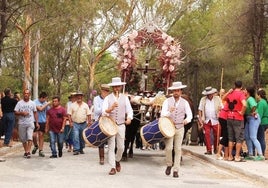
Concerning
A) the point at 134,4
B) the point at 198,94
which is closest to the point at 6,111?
the point at 134,4

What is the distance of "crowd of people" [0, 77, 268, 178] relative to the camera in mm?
12508

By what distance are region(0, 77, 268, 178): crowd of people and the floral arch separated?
892mm

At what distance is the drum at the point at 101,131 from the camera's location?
12234 mm

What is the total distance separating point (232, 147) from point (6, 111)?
720 cm

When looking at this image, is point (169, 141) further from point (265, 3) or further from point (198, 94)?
point (198, 94)

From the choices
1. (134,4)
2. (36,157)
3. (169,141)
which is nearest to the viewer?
(169,141)

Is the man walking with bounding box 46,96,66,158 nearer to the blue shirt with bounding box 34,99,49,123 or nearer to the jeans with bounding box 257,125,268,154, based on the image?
the blue shirt with bounding box 34,99,49,123

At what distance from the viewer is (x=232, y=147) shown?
14.9m

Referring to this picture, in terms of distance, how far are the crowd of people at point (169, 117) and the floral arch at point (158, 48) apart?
0.89m

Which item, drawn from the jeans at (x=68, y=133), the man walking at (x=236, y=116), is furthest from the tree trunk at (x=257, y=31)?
the man walking at (x=236, y=116)

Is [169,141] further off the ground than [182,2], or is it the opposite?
[182,2]

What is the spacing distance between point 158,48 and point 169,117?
516 cm

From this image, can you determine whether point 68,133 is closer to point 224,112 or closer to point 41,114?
point 41,114

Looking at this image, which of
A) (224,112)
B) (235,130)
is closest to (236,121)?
(235,130)
